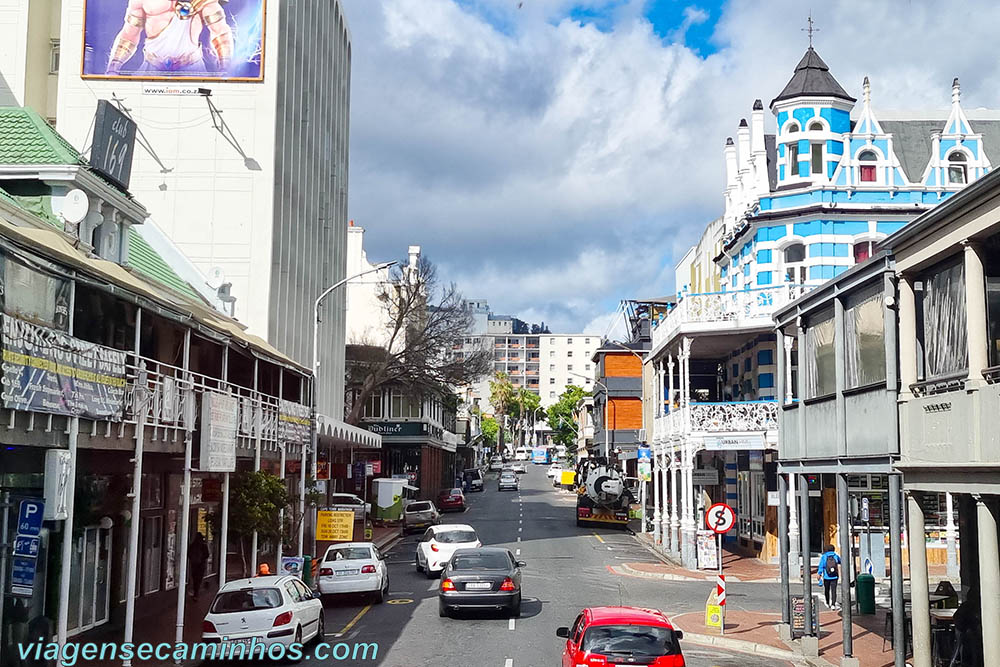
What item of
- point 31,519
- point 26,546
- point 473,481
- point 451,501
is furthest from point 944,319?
point 473,481

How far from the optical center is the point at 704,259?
49.4 m

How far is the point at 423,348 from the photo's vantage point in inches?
2192

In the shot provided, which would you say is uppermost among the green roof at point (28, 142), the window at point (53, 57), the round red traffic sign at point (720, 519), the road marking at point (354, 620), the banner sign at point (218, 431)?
the window at point (53, 57)

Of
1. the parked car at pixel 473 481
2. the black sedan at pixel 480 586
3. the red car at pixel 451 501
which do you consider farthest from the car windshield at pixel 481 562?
the parked car at pixel 473 481

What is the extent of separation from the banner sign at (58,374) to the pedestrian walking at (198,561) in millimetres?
11839

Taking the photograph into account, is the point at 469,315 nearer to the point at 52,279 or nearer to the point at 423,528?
the point at 423,528

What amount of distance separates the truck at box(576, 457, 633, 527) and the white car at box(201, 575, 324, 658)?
1238 inches

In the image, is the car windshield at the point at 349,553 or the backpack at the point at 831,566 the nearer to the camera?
the backpack at the point at 831,566

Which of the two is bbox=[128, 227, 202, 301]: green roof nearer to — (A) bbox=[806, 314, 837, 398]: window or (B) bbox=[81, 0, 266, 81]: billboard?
(B) bbox=[81, 0, 266, 81]: billboard

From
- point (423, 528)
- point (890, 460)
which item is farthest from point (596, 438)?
point (890, 460)

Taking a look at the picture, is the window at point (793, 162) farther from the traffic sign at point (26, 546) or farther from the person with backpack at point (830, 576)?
the traffic sign at point (26, 546)

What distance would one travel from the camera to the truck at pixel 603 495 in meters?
49.2

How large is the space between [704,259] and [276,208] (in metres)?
20.7

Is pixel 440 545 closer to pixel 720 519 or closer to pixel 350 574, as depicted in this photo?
pixel 350 574
